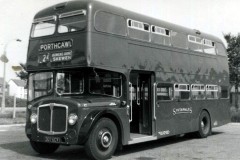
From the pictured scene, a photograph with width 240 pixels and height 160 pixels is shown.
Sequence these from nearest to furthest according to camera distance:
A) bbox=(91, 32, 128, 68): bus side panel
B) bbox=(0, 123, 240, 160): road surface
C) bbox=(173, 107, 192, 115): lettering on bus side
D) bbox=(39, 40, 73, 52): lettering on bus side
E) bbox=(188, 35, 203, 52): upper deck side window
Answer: bbox=(91, 32, 128, 68): bus side panel → bbox=(39, 40, 73, 52): lettering on bus side → bbox=(0, 123, 240, 160): road surface → bbox=(173, 107, 192, 115): lettering on bus side → bbox=(188, 35, 203, 52): upper deck side window

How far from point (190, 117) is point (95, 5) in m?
5.86

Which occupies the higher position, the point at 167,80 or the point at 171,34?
the point at 171,34

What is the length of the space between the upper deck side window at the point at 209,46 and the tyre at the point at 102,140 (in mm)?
6676

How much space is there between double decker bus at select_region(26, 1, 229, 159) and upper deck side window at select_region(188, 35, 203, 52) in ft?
3.07

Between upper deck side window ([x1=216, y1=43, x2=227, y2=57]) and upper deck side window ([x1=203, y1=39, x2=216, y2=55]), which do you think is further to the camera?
upper deck side window ([x1=216, y1=43, x2=227, y2=57])

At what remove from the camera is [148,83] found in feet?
36.6

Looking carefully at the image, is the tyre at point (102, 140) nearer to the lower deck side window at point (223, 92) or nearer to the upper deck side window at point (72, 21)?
the upper deck side window at point (72, 21)

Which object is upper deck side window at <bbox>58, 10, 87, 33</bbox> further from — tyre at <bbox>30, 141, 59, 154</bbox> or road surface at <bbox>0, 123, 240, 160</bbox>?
road surface at <bbox>0, 123, 240, 160</bbox>

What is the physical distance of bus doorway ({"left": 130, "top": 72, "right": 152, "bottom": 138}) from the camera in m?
11.1

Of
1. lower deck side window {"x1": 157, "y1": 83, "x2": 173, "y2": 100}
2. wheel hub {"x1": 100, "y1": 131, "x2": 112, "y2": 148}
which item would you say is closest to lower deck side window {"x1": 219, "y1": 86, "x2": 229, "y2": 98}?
lower deck side window {"x1": 157, "y1": 83, "x2": 173, "y2": 100}

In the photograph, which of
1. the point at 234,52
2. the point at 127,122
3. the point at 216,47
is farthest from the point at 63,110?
the point at 234,52

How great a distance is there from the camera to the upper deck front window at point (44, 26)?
9.74 metres

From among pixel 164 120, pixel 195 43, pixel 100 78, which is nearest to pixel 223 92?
pixel 195 43

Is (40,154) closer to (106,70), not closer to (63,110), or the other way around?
(63,110)
